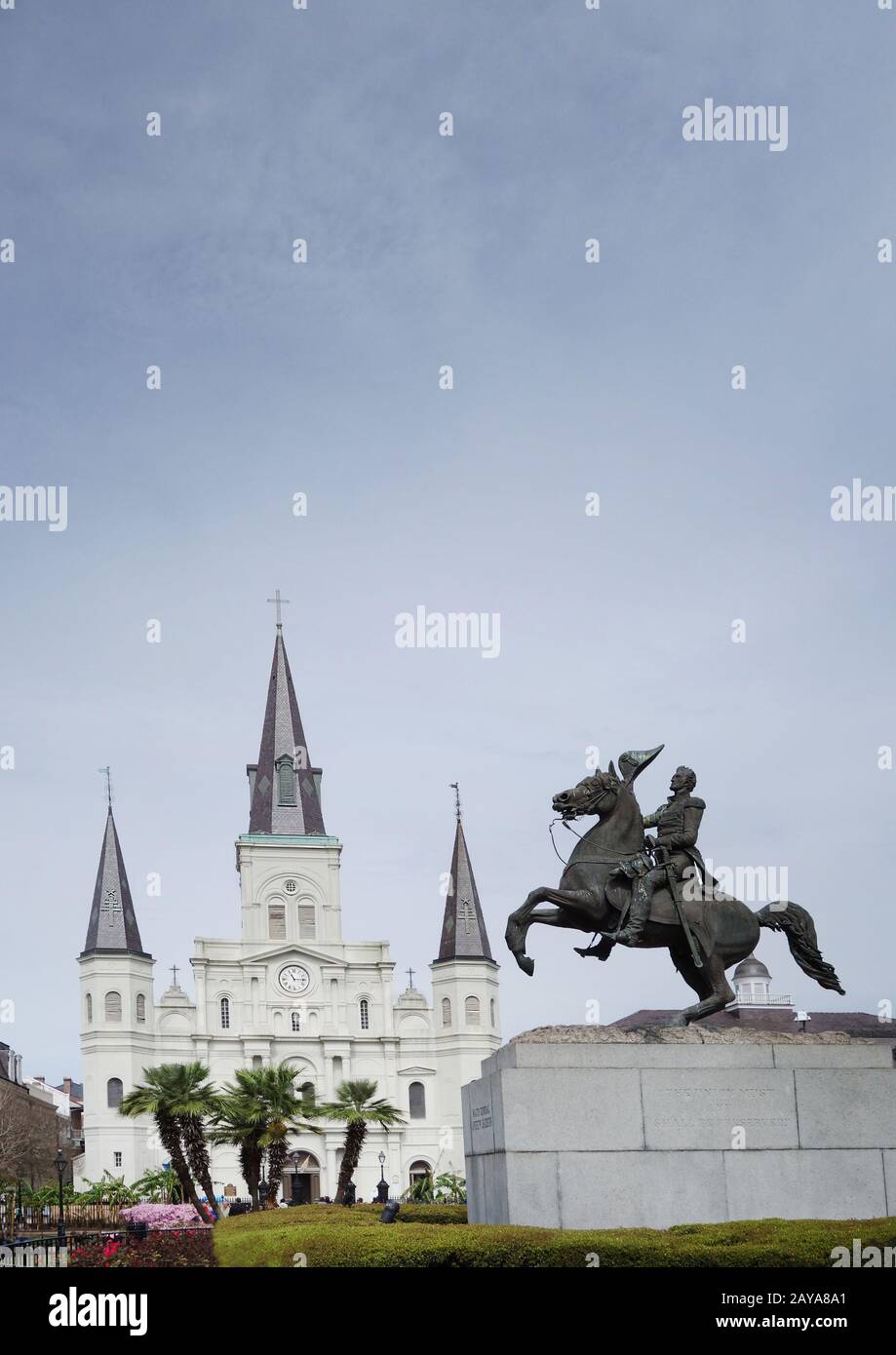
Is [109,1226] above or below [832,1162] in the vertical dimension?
below

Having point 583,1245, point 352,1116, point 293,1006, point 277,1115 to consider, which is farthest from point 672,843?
point 293,1006

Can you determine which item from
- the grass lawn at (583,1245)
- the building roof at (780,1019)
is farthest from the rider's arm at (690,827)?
the building roof at (780,1019)

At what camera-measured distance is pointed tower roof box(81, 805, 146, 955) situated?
94.0 m

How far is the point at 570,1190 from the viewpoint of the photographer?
13742 millimetres

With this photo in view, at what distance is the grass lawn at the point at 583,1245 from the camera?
37.0 ft

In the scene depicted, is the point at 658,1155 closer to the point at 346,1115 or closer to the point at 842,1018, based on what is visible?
the point at 346,1115

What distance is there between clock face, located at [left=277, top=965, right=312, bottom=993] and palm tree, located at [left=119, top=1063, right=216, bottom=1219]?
56632 mm

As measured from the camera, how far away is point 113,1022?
302 feet

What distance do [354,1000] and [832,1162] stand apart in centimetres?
8700

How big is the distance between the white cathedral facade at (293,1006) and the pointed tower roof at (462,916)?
4.2 inches

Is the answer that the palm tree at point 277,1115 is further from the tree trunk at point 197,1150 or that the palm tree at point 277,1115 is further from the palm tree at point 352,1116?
the tree trunk at point 197,1150

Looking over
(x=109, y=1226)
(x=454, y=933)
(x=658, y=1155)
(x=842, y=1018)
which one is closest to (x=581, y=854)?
(x=658, y=1155)

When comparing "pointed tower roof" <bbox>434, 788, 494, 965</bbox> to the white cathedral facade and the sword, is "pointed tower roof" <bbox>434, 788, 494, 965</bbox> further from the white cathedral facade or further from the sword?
the sword
